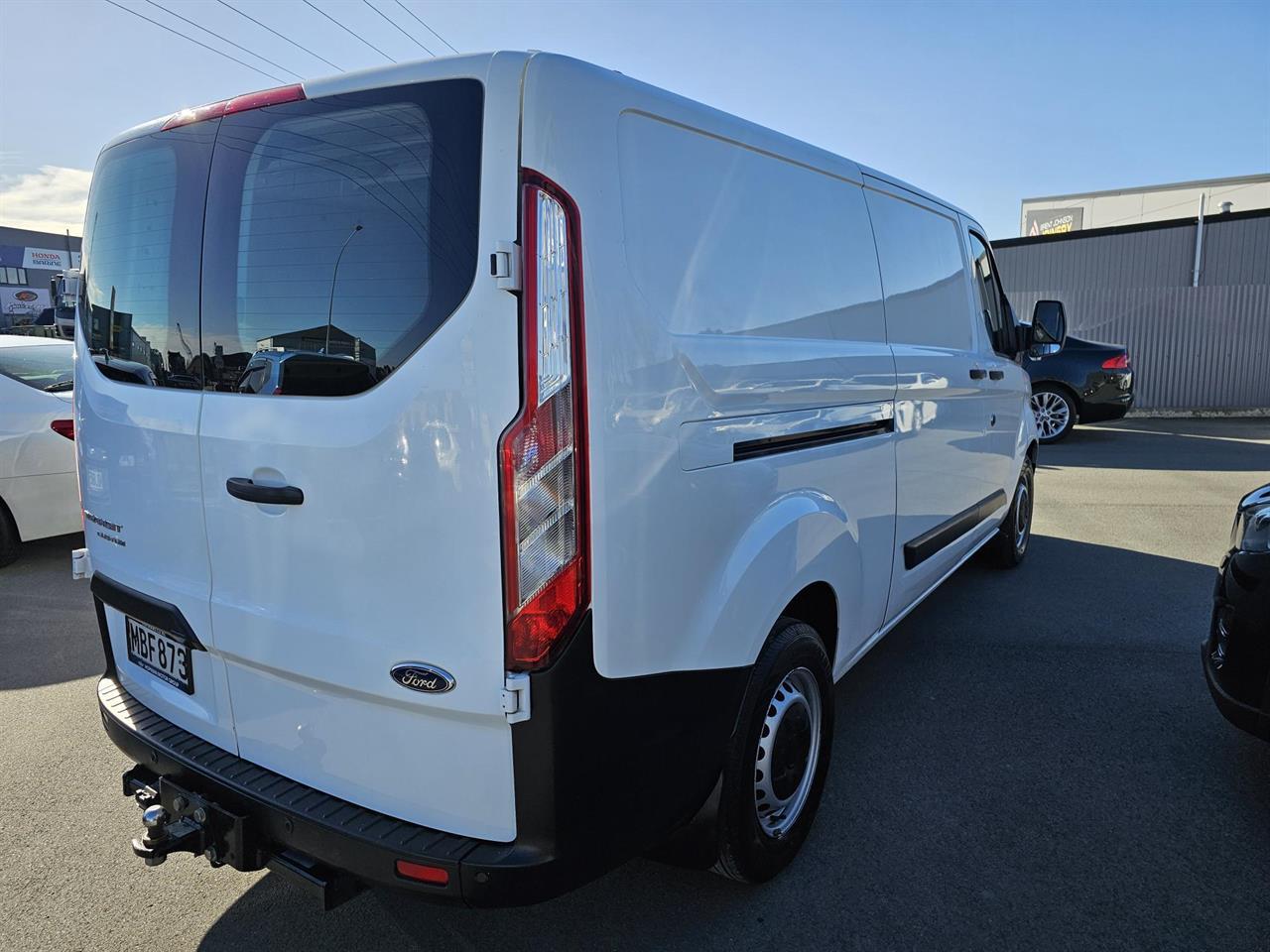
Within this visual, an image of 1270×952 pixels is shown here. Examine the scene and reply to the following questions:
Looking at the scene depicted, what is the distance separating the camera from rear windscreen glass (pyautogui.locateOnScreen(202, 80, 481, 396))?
1.80 metres

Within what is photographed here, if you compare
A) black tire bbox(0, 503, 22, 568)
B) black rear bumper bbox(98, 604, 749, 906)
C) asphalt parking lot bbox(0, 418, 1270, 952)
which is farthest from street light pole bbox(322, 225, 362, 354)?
black tire bbox(0, 503, 22, 568)

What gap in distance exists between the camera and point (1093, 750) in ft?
11.3

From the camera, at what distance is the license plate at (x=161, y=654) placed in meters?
2.35

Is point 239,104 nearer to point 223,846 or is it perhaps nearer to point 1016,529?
point 223,846

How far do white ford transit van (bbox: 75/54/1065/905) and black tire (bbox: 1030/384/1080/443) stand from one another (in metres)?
11.5

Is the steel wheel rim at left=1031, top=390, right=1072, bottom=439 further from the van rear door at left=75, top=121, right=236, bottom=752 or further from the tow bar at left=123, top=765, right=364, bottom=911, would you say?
the tow bar at left=123, top=765, right=364, bottom=911

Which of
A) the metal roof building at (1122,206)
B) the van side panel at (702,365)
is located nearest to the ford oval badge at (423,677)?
the van side panel at (702,365)

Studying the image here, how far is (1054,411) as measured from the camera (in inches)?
506

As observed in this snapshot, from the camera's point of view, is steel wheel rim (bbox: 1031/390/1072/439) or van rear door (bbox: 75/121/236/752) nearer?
van rear door (bbox: 75/121/236/752)

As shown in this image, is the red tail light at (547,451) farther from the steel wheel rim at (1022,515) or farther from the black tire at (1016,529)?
the steel wheel rim at (1022,515)

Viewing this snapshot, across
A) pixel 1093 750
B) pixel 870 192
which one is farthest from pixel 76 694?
pixel 1093 750

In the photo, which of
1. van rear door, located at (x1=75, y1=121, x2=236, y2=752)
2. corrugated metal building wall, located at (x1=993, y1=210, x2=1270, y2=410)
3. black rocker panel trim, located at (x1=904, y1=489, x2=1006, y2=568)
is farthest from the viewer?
corrugated metal building wall, located at (x1=993, y1=210, x2=1270, y2=410)

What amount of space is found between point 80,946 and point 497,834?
1.44 metres

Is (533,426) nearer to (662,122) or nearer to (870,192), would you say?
(662,122)
